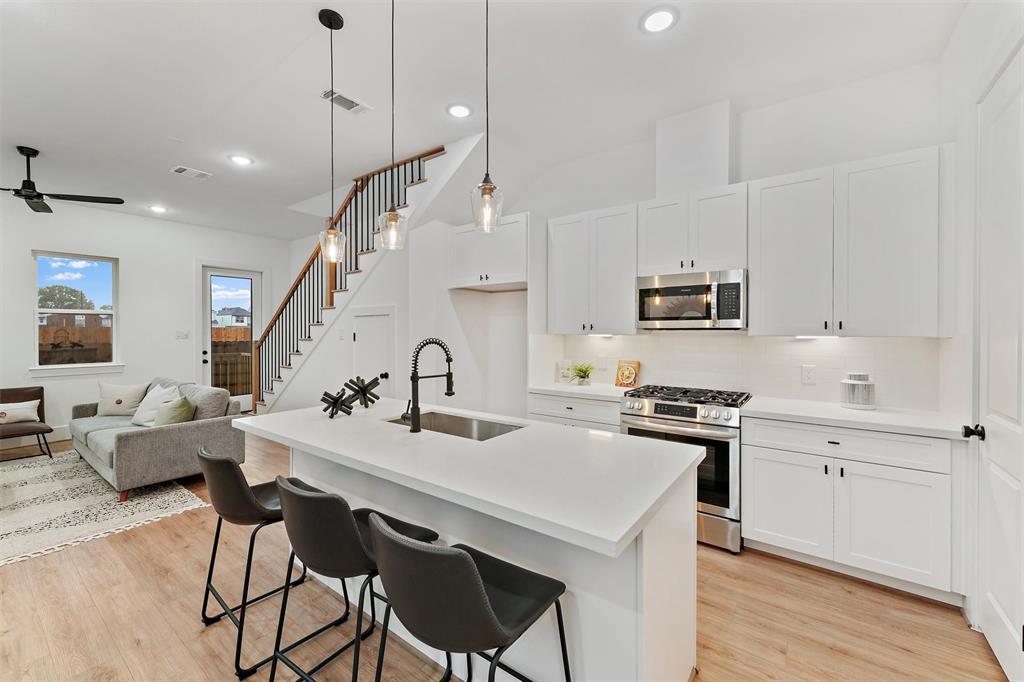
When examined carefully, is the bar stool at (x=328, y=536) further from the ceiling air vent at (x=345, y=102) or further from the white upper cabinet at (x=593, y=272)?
the ceiling air vent at (x=345, y=102)

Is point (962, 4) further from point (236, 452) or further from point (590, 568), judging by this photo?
point (236, 452)

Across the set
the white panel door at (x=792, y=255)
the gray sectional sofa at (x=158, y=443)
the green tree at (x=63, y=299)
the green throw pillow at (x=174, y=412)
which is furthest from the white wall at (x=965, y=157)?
the green tree at (x=63, y=299)

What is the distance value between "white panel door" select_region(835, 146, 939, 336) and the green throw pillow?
510 centimetres

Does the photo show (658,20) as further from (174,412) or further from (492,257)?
(174,412)

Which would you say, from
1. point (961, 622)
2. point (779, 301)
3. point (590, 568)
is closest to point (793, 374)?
point (779, 301)

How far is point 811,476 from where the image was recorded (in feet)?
8.68

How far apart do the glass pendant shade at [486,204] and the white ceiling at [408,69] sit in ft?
3.07

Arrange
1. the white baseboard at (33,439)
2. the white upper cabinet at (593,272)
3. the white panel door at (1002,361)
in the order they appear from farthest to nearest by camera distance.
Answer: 1. the white baseboard at (33,439)
2. the white upper cabinet at (593,272)
3. the white panel door at (1002,361)

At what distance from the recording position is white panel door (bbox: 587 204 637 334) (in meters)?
3.47

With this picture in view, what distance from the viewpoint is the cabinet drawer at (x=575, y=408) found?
3.38 meters

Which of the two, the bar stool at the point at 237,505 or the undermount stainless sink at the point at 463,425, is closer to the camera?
the bar stool at the point at 237,505

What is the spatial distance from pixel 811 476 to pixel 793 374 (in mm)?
814

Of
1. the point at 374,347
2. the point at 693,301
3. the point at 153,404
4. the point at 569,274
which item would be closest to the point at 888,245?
the point at 693,301

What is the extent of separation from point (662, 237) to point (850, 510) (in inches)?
79.6
